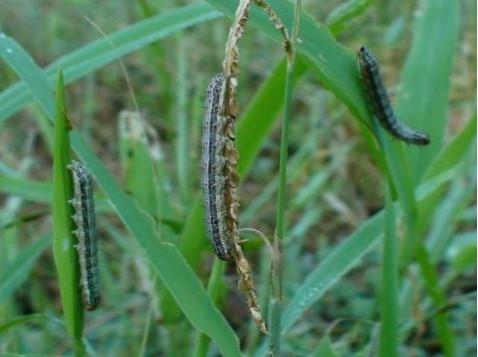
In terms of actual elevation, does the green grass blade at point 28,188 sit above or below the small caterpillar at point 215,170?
above

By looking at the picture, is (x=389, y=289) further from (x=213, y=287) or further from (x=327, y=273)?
(x=213, y=287)

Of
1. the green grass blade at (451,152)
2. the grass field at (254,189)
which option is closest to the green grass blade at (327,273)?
the grass field at (254,189)

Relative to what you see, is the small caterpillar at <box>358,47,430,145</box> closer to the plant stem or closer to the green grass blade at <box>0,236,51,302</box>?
the plant stem

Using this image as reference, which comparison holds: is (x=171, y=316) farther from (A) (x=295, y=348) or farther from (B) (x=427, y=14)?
(B) (x=427, y=14)

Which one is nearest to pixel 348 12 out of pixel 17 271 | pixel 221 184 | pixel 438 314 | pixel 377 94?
pixel 377 94

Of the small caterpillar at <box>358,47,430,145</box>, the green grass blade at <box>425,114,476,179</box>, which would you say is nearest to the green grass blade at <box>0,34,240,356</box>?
the small caterpillar at <box>358,47,430,145</box>

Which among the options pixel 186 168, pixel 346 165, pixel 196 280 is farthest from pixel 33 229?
pixel 196 280

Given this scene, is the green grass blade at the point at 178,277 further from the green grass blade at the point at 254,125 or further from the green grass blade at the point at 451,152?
the green grass blade at the point at 451,152
